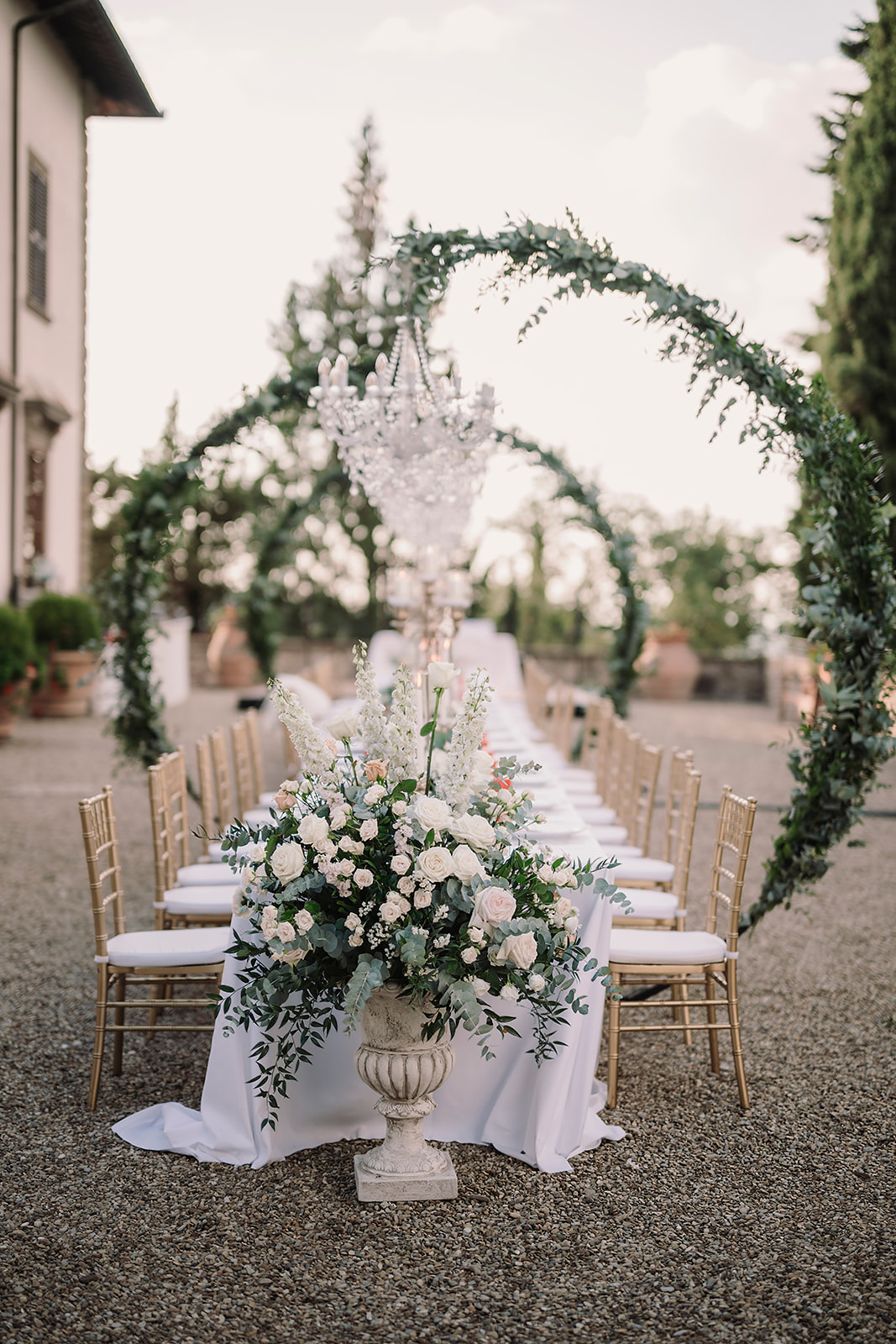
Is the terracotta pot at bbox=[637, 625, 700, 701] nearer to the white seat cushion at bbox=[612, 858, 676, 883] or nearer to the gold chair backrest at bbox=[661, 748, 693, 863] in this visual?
the gold chair backrest at bbox=[661, 748, 693, 863]

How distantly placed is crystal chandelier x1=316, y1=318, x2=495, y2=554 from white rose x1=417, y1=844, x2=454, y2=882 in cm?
316

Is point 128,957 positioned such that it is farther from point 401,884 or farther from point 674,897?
point 674,897

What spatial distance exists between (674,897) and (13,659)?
764 cm

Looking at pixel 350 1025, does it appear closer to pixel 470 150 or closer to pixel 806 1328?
pixel 806 1328

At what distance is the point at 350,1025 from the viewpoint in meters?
2.60

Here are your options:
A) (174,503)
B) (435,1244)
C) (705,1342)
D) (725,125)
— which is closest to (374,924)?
(435,1244)

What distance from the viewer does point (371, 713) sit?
9.57 ft

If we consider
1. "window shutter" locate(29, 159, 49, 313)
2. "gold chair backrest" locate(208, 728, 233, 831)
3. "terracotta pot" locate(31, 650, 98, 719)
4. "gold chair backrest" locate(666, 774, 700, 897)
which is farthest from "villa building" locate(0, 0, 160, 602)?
"gold chair backrest" locate(666, 774, 700, 897)

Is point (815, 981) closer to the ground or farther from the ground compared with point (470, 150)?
closer to the ground

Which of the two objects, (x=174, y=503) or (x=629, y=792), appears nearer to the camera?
(x=629, y=792)

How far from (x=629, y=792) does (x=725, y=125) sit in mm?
8402

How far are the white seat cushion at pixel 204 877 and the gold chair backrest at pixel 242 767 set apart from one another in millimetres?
924

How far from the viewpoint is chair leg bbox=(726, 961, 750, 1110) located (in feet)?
11.6

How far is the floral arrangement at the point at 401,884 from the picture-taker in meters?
2.67
